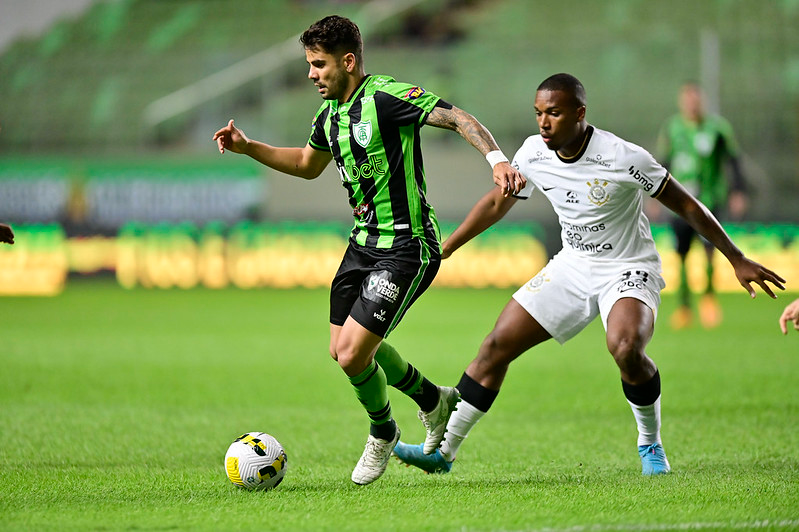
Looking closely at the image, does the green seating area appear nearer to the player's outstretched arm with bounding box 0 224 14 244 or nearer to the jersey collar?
the jersey collar

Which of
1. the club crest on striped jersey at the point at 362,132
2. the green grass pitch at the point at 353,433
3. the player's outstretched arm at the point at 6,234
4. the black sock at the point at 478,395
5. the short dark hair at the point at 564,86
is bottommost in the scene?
the green grass pitch at the point at 353,433

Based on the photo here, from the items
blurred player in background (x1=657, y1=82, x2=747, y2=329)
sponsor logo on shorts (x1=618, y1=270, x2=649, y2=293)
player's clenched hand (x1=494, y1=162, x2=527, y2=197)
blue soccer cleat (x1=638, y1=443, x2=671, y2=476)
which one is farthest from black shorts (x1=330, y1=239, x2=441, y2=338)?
blurred player in background (x1=657, y1=82, x2=747, y2=329)

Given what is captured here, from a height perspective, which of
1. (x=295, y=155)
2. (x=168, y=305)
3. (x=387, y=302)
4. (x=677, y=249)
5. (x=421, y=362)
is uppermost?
(x=295, y=155)

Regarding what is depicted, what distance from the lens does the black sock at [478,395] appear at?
200 inches

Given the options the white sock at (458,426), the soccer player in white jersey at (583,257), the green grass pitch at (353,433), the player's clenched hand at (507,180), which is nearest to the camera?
the green grass pitch at (353,433)

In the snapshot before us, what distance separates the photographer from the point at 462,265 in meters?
18.1

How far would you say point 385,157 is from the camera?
15.6 ft

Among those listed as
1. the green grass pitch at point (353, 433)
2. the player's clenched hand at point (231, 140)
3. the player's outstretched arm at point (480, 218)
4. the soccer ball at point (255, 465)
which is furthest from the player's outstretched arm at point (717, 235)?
the soccer ball at point (255, 465)

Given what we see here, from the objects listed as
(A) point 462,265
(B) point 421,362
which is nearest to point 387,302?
(B) point 421,362

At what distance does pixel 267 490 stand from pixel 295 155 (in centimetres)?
167

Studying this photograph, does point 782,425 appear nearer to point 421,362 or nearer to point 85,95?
point 421,362

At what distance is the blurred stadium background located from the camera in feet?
61.4

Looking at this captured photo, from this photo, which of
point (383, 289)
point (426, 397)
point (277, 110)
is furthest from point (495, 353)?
point (277, 110)

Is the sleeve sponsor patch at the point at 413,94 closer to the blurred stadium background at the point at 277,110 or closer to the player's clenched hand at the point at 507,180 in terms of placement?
the player's clenched hand at the point at 507,180
